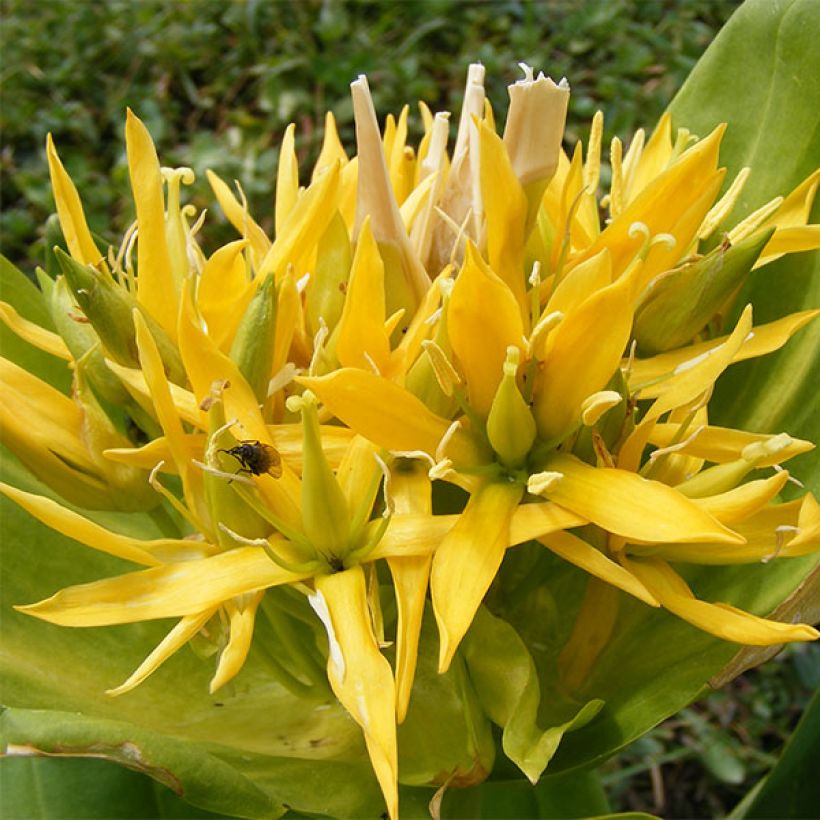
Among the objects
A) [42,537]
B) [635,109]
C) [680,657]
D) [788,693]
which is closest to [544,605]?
[680,657]

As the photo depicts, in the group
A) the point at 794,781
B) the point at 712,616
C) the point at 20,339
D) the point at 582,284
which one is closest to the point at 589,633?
the point at 712,616

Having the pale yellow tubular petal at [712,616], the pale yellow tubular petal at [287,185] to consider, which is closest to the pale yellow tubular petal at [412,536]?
the pale yellow tubular petal at [712,616]

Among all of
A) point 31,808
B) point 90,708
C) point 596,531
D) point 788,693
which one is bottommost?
point 788,693

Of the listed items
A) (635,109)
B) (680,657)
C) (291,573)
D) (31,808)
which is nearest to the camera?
(291,573)

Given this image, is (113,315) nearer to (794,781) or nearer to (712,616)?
(712,616)

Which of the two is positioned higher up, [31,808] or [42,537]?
[42,537]

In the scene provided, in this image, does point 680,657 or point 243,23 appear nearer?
point 680,657

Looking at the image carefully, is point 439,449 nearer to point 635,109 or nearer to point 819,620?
point 819,620

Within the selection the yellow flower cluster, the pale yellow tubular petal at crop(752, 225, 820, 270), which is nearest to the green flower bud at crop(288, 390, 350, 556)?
the yellow flower cluster
